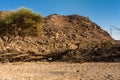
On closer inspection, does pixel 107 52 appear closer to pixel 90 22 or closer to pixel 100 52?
pixel 100 52

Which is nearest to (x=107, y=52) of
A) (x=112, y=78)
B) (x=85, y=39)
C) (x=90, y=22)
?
(x=112, y=78)

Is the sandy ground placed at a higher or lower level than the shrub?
lower

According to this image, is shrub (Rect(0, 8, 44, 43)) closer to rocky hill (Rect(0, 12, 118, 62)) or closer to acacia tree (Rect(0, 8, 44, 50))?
acacia tree (Rect(0, 8, 44, 50))

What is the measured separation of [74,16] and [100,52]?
4976cm

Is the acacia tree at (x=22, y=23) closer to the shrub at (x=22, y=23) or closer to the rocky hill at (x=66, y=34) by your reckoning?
the shrub at (x=22, y=23)

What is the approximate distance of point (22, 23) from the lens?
39031 millimetres

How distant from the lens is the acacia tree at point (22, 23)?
38.8 metres

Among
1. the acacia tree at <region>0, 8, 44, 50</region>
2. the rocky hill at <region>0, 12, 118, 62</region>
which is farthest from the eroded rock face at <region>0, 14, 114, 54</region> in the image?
the acacia tree at <region>0, 8, 44, 50</region>

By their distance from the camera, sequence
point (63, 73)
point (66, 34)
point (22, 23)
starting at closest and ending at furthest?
point (63, 73), point (22, 23), point (66, 34)

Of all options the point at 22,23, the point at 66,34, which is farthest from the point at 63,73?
the point at 66,34

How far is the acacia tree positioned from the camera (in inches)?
1529

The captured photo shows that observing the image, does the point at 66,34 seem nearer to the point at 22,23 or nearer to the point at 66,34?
the point at 66,34

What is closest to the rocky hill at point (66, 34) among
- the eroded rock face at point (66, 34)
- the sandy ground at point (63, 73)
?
the eroded rock face at point (66, 34)

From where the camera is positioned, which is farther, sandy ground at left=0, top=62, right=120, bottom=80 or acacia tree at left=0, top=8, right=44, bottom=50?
acacia tree at left=0, top=8, right=44, bottom=50
